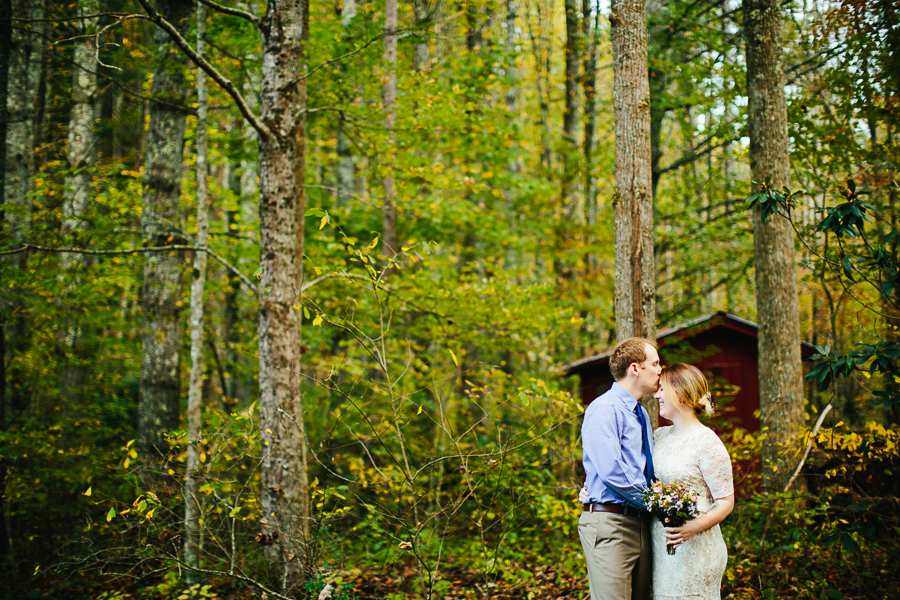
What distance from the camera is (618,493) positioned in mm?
2676

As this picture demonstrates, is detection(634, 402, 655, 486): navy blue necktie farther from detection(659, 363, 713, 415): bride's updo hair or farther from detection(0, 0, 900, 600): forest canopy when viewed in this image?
detection(0, 0, 900, 600): forest canopy

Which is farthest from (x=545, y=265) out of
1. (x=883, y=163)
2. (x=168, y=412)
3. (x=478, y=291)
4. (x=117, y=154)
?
(x=117, y=154)

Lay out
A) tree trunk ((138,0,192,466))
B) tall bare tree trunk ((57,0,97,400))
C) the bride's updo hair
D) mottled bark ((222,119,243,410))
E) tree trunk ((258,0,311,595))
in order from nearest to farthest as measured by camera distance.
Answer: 1. the bride's updo hair
2. tree trunk ((258,0,311,595))
3. tree trunk ((138,0,192,466))
4. mottled bark ((222,119,243,410))
5. tall bare tree trunk ((57,0,97,400))

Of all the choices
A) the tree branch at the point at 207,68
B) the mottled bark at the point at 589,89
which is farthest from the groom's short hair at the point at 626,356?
the mottled bark at the point at 589,89

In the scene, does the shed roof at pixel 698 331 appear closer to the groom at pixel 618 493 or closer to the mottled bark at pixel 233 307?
the groom at pixel 618 493

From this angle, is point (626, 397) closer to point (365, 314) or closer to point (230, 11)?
point (230, 11)

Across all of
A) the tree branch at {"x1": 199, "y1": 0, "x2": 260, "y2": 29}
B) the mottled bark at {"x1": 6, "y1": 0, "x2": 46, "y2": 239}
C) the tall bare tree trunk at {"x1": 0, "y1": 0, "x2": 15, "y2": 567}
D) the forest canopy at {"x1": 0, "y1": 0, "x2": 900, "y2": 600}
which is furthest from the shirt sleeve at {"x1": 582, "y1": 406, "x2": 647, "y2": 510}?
the mottled bark at {"x1": 6, "y1": 0, "x2": 46, "y2": 239}

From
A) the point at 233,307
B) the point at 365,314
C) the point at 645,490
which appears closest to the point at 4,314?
the point at 233,307

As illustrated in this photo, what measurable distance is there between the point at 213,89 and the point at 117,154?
35.3 feet

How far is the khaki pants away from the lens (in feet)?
8.84

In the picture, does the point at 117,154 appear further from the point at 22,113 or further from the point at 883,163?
the point at 883,163

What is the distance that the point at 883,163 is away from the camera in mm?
6715

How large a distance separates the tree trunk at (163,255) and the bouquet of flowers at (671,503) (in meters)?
6.33

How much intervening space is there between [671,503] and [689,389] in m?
0.62
